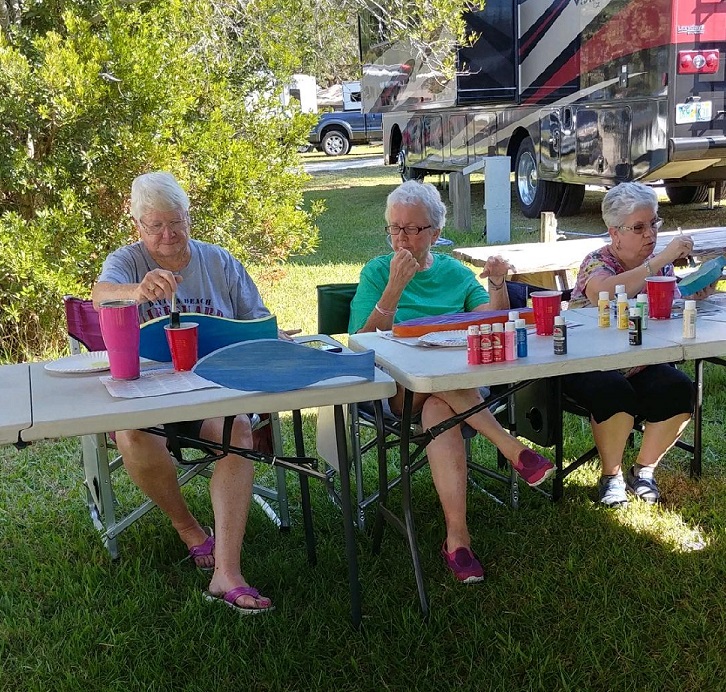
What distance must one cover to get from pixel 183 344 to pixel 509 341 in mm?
773

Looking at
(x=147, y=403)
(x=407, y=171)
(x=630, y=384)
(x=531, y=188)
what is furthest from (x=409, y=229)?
(x=407, y=171)

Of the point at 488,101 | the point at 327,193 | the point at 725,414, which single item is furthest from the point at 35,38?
the point at 327,193

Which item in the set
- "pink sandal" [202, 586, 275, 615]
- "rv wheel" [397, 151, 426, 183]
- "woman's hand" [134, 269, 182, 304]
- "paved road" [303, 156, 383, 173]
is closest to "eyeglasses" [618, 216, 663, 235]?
"woman's hand" [134, 269, 182, 304]

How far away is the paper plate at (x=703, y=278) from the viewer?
265 centimetres

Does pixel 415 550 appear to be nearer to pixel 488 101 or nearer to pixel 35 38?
pixel 35 38

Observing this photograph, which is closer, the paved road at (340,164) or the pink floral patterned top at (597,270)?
the pink floral patterned top at (597,270)

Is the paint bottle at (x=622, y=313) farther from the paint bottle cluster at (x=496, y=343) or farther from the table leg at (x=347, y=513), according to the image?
the table leg at (x=347, y=513)

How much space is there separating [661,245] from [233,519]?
2.90 metres

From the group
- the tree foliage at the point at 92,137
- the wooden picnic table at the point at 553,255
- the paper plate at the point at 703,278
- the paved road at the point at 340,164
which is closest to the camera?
the paper plate at the point at 703,278

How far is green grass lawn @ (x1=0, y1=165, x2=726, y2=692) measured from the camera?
7.09 ft

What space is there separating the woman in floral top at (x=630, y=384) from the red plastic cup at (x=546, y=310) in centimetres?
48

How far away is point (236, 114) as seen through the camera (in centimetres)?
556

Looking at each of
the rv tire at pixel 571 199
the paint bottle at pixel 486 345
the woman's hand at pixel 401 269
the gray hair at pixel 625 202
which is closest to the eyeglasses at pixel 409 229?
the woman's hand at pixel 401 269

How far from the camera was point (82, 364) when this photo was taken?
225 centimetres
